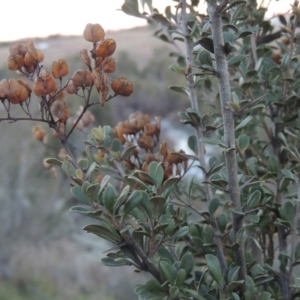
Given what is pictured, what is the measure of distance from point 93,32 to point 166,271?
0.26m

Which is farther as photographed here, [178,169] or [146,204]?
[178,169]

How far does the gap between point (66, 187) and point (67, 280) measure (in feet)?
4.39

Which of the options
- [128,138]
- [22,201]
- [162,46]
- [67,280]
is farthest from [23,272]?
[162,46]

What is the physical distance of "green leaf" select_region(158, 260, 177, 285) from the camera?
0.48 metres

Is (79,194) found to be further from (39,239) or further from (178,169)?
(39,239)

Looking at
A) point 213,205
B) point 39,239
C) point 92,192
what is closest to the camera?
point 92,192

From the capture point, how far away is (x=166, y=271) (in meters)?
0.48

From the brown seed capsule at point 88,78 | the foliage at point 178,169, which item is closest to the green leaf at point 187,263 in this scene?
the foliage at point 178,169

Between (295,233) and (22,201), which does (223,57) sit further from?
(22,201)

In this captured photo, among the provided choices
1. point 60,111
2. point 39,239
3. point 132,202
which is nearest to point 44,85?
point 60,111

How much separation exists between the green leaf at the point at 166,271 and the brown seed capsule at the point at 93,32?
0.80ft

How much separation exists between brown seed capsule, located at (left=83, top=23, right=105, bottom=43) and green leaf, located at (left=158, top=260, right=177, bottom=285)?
0.80 feet

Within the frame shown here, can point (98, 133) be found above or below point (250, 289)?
above

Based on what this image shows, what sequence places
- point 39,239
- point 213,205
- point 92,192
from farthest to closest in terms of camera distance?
point 39,239
point 213,205
point 92,192
